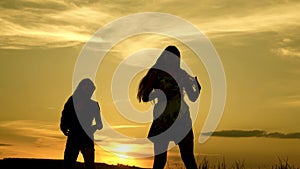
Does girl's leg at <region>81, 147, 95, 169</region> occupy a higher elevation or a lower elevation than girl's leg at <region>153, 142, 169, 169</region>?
lower

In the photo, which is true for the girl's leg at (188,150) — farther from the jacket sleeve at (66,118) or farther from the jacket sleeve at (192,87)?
the jacket sleeve at (66,118)

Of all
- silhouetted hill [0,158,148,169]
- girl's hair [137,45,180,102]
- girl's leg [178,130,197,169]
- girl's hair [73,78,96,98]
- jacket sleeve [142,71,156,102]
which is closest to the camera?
girl's hair [137,45,180,102]

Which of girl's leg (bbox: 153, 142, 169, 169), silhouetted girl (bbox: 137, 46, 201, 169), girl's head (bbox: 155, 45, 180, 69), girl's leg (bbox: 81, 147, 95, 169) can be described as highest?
girl's head (bbox: 155, 45, 180, 69)

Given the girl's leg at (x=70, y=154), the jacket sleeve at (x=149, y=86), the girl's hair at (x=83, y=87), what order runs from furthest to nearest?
the girl's leg at (x=70, y=154) < the girl's hair at (x=83, y=87) < the jacket sleeve at (x=149, y=86)

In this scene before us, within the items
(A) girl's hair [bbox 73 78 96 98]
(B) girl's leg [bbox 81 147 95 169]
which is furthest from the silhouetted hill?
(A) girl's hair [bbox 73 78 96 98]

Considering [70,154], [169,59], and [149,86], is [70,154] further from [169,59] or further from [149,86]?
[169,59]

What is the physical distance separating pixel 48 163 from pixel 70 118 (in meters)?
3.81

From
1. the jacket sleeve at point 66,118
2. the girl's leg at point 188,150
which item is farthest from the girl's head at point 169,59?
the jacket sleeve at point 66,118

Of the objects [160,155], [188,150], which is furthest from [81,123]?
[188,150]

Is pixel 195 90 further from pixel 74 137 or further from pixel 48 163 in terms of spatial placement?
pixel 48 163

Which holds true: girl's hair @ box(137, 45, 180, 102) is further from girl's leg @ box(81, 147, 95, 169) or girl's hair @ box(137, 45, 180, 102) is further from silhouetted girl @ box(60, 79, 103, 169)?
girl's leg @ box(81, 147, 95, 169)

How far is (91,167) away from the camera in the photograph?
12562 millimetres

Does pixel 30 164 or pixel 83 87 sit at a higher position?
pixel 83 87

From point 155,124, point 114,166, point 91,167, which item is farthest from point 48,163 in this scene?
point 155,124
